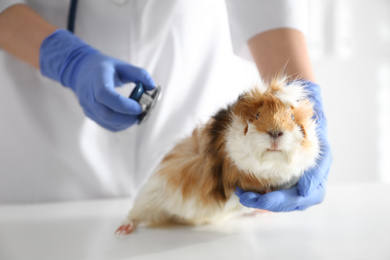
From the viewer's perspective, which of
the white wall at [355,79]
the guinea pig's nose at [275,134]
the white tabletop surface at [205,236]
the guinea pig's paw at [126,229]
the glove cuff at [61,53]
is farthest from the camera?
the white wall at [355,79]

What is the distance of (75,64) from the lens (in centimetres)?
137

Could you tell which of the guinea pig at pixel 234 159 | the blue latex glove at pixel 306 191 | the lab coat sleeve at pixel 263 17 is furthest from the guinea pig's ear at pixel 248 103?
the lab coat sleeve at pixel 263 17

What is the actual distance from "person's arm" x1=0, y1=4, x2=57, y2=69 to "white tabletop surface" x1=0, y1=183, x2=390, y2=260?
1.84 ft

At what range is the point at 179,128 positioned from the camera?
1.58 meters

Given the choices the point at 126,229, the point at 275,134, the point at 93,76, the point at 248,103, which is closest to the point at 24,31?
the point at 93,76

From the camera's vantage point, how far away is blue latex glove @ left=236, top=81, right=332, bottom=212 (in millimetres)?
1017

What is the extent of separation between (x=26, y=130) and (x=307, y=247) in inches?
42.2

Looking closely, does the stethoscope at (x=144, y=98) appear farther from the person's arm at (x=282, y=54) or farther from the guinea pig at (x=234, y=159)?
the person's arm at (x=282, y=54)

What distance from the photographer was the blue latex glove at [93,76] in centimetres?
123

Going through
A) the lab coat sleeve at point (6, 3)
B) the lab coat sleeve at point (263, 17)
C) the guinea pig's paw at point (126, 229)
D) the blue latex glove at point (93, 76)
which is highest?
the lab coat sleeve at point (263, 17)

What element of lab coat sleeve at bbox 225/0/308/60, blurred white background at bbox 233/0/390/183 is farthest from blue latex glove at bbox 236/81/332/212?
blurred white background at bbox 233/0/390/183

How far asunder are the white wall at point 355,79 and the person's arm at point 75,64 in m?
1.55

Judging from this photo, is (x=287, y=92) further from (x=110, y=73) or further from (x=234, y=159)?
(x=110, y=73)

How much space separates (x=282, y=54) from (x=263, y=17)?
0.16 m
